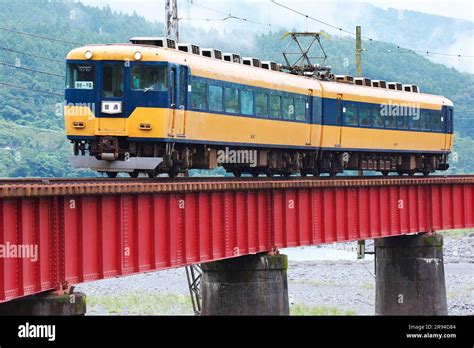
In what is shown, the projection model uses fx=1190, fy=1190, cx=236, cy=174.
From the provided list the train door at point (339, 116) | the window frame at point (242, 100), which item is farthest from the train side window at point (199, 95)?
the train door at point (339, 116)

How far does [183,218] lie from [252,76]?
9.42m

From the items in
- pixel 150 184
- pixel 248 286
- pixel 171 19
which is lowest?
pixel 248 286

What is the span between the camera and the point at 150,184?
2803cm

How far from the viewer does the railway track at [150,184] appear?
23766mm

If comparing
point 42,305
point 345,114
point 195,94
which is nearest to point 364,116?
point 345,114

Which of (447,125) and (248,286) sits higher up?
(447,125)

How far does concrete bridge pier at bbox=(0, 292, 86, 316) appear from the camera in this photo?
971 inches

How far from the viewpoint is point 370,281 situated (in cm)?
8512

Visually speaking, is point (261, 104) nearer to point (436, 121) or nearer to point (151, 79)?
point (151, 79)

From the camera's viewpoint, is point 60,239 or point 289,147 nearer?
point 60,239
